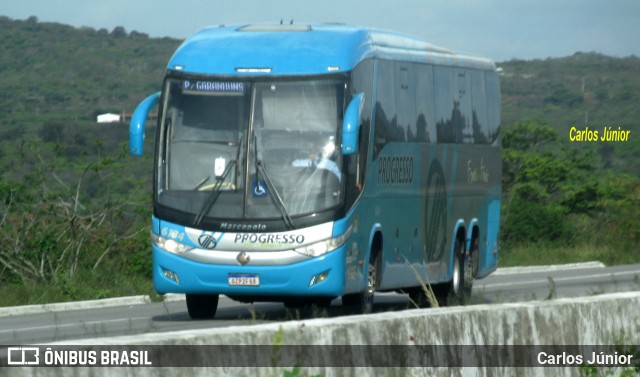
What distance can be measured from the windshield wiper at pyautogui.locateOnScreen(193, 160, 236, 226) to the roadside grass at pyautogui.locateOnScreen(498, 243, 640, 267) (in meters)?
21.7

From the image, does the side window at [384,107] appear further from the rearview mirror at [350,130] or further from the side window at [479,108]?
the side window at [479,108]

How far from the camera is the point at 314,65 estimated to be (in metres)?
16.6

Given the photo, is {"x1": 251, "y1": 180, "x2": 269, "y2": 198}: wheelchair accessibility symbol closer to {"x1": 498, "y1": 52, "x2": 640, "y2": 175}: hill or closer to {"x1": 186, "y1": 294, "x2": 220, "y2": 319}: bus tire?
{"x1": 186, "y1": 294, "x2": 220, "y2": 319}: bus tire

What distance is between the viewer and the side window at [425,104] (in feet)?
63.6

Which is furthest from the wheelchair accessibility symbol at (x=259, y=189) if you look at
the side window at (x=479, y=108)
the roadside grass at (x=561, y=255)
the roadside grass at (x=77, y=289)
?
the roadside grass at (x=561, y=255)

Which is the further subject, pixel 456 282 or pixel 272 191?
pixel 456 282

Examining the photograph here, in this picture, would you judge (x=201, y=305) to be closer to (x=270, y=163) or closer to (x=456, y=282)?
(x=270, y=163)

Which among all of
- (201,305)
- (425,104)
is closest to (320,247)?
(201,305)

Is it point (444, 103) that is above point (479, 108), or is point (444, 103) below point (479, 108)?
above

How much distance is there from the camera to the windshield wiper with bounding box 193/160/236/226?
16438 millimetres

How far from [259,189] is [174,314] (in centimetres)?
407

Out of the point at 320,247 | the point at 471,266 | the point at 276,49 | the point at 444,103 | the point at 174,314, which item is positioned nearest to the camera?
the point at 320,247

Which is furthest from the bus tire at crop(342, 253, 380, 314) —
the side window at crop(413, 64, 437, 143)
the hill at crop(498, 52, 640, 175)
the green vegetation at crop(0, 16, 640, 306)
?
the hill at crop(498, 52, 640, 175)

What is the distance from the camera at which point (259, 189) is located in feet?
53.8
